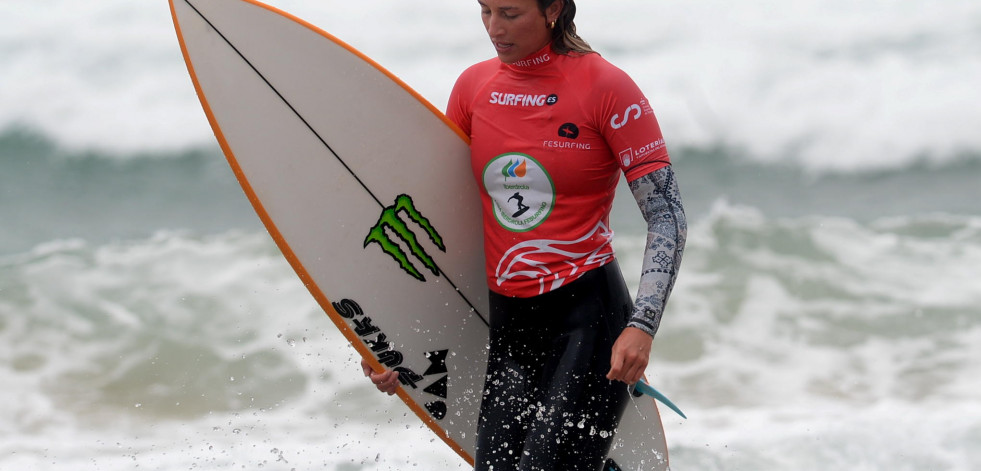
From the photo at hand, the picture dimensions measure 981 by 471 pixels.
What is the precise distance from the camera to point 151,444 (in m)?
5.49

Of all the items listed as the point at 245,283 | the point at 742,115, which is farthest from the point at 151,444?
the point at 742,115

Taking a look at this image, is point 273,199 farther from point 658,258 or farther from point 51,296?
point 51,296

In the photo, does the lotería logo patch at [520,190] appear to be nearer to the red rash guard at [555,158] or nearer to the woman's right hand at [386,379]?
the red rash guard at [555,158]

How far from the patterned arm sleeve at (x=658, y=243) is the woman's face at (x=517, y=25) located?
0.39 metres

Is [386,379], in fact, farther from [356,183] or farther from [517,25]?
[517,25]

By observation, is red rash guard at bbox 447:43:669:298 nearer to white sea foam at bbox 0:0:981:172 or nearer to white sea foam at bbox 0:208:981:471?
white sea foam at bbox 0:208:981:471

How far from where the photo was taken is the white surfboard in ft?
8.32

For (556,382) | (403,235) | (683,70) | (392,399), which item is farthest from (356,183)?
(683,70)

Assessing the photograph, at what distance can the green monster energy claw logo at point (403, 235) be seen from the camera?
2660 mm

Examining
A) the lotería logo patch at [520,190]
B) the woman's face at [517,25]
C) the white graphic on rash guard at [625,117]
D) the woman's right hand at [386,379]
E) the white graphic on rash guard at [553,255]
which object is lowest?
the woman's right hand at [386,379]

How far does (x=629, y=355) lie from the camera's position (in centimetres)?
217

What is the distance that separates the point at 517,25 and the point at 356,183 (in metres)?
0.64

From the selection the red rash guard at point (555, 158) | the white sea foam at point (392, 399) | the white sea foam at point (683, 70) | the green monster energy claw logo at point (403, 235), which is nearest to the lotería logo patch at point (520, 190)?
the red rash guard at point (555, 158)

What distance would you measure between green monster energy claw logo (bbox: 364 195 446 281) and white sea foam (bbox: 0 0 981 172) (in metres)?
6.25
